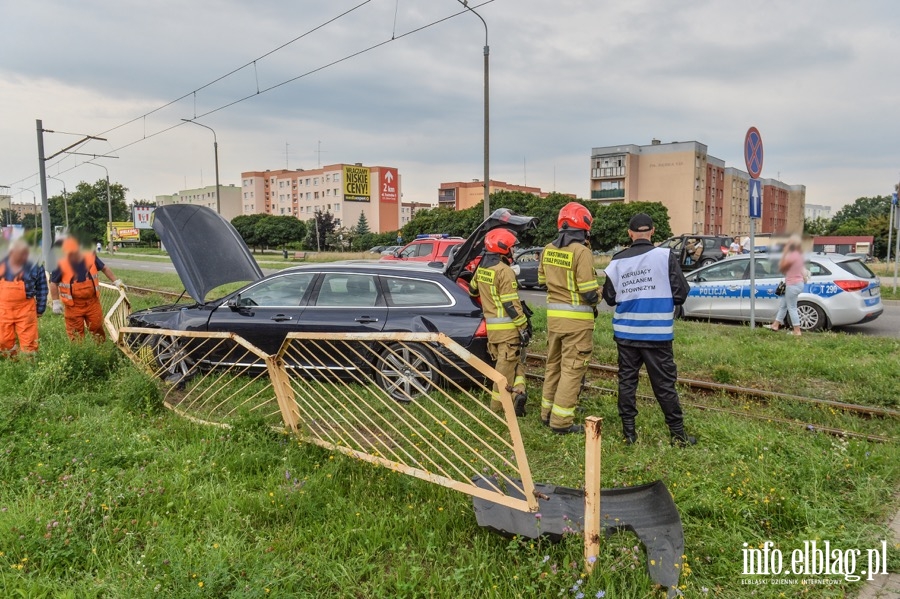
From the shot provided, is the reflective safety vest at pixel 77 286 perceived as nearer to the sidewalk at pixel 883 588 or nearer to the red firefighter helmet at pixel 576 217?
the red firefighter helmet at pixel 576 217

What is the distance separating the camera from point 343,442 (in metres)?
4.05

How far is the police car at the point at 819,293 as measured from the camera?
29.5ft

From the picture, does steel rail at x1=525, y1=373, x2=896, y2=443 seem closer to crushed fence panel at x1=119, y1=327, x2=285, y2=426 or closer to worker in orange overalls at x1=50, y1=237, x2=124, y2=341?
crushed fence panel at x1=119, y1=327, x2=285, y2=426

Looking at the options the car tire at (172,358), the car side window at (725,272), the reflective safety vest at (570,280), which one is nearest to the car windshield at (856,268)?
the car side window at (725,272)

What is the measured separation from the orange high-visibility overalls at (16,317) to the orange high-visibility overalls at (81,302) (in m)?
0.51

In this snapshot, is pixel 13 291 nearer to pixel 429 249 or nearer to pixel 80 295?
pixel 80 295

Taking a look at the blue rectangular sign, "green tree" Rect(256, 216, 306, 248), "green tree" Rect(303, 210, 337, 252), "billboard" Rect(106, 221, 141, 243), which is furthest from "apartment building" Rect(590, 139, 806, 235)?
the blue rectangular sign

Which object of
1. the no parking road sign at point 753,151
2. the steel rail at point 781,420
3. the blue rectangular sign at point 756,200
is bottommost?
the steel rail at point 781,420

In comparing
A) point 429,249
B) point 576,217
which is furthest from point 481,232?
point 429,249

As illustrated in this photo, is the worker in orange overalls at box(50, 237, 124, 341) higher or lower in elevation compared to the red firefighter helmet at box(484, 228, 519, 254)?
lower

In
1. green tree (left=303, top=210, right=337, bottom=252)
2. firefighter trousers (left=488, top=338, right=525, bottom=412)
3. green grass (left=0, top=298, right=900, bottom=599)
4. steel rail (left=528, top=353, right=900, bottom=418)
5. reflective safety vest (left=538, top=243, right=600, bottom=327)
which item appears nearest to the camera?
green grass (left=0, top=298, right=900, bottom=599)

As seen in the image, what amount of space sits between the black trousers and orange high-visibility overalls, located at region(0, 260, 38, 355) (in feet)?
20.1

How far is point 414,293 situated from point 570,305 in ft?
5.91

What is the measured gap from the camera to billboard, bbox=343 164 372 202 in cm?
6875
